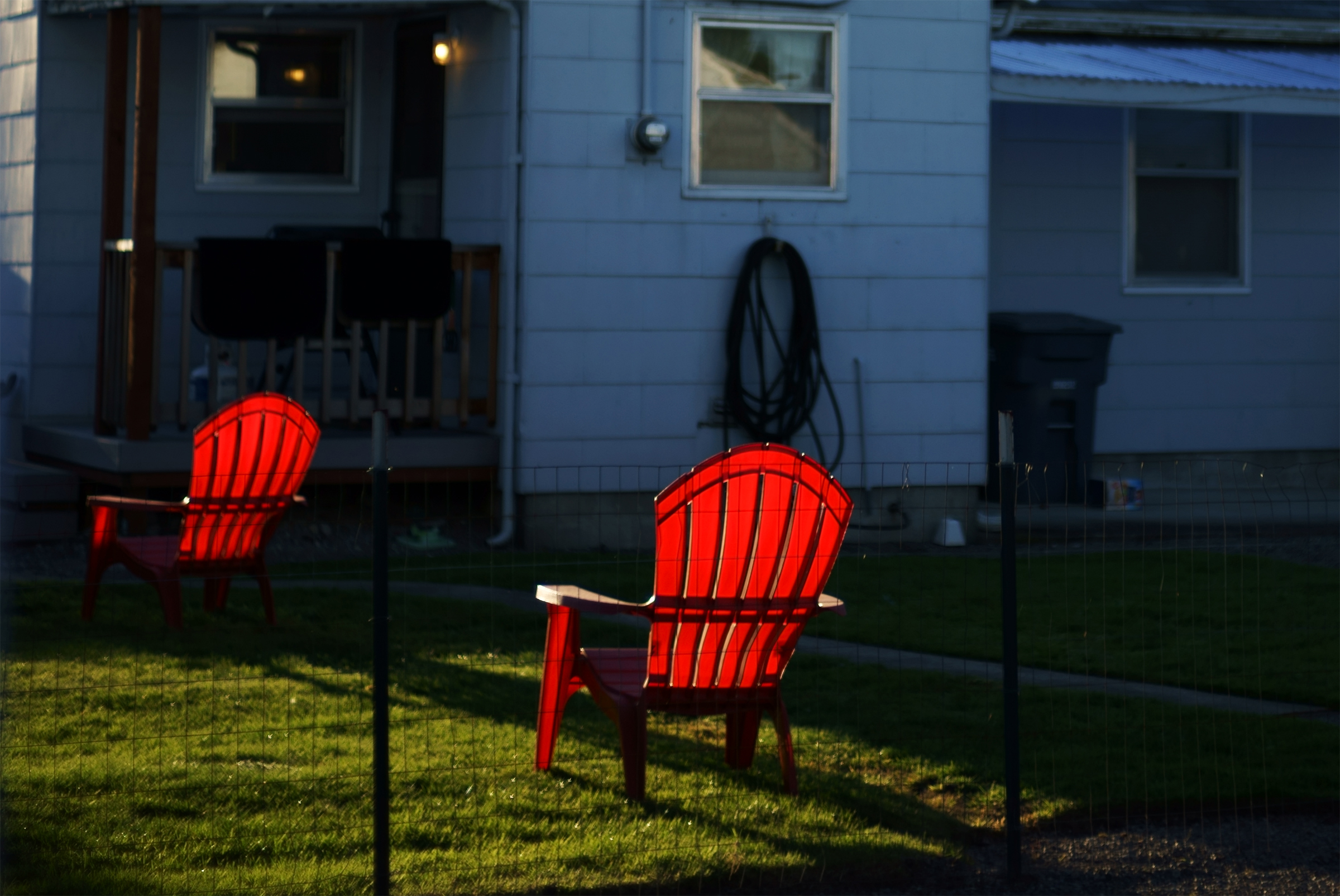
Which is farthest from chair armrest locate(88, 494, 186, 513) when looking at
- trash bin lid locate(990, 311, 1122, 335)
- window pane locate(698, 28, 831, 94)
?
trash bin lid locate(990, 311, 1122, 335)

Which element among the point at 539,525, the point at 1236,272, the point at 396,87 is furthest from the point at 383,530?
the point at 1236,272

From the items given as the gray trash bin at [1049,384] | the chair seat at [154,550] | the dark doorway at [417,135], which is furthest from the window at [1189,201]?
the chair seat at [154,550]

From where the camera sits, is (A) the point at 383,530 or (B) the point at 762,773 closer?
(A) the point at 383,530

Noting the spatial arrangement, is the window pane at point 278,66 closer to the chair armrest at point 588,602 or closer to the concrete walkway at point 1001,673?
the concrete walkway at point 1001,673

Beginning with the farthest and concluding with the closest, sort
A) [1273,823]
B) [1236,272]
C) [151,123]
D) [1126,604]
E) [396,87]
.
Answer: [1236,272] → [396,87] → [151,123] → [1126,604] → [1273,823]

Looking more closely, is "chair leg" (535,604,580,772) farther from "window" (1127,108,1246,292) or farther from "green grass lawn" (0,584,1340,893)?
"window" (1127,108,1246,292)

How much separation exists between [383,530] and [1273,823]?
8.56ft

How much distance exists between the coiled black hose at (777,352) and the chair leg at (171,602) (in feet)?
11.6

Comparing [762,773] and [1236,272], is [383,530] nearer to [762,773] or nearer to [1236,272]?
[762,773]

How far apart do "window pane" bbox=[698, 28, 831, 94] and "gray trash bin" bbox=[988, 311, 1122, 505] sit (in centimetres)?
206

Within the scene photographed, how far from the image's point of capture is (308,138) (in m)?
9.70

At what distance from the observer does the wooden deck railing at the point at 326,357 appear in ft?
26.5

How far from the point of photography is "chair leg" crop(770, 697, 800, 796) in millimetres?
4355

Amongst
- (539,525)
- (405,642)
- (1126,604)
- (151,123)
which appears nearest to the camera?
(405,642)
